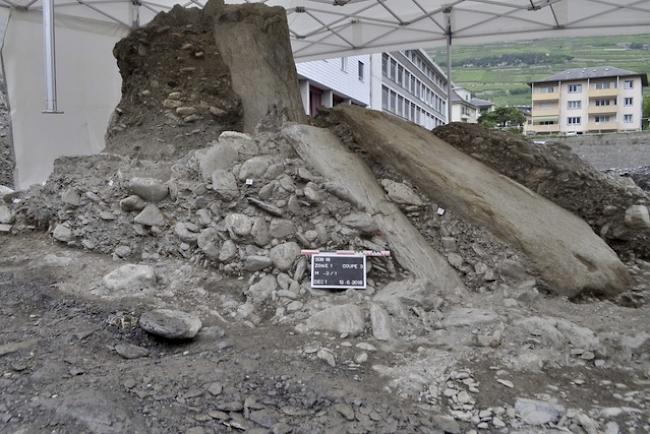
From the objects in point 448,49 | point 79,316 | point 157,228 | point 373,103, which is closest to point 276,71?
point 157,228

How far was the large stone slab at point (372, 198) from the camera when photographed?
444 cm

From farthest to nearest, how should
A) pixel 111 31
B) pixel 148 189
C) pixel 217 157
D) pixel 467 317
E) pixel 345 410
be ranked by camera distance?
pixel 111 31 < pixel 217 157 < pixel 148 189 < pixel 467 317 < pixel 345 410

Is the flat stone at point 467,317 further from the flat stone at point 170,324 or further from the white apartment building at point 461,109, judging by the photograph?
the white apartment building at point 461,109

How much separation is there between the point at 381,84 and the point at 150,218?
30318 millimetres

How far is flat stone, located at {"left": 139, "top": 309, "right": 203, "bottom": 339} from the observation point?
135 inches

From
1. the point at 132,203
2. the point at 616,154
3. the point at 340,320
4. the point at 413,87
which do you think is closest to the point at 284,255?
the point at 340,320

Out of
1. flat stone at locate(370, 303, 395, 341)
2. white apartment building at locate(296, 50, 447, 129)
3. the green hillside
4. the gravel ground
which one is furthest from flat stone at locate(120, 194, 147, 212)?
the green hillside

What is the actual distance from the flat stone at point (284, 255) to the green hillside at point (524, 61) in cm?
13237

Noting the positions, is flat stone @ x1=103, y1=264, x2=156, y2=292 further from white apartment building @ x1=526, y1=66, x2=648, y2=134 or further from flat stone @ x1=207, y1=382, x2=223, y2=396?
white apartment building @ x1=526, y1=66, x2=648, y2=134

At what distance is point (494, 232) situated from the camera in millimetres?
4867

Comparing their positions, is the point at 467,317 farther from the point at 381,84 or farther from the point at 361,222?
the point at 381,84

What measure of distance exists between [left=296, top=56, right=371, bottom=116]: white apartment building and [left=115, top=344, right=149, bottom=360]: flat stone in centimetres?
1546

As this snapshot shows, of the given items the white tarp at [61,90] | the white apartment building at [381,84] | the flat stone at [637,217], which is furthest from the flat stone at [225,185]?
the white tarp at [61,90]

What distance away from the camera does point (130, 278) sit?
4.13 m
